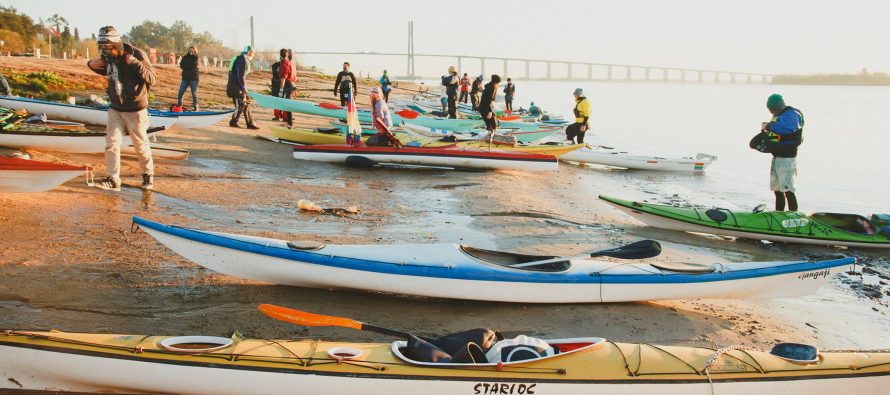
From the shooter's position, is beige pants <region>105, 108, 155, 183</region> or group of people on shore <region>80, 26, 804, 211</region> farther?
beige pants <region>105, 108, 155, 183</region>

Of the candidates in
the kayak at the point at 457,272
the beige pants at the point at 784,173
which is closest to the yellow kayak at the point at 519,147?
the beige pants at the point at 784,173

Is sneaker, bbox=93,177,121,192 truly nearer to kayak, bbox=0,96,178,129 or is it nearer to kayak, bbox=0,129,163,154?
kayak, bbox=0,129,163,154

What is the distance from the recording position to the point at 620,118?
123ft

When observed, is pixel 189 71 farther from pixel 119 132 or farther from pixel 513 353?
pixel 513 353

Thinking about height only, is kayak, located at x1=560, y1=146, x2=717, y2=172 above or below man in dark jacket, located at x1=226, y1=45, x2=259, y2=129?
below

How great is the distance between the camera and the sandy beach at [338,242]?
15.2ft

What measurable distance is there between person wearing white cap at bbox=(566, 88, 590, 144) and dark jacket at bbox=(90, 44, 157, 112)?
31.1ft

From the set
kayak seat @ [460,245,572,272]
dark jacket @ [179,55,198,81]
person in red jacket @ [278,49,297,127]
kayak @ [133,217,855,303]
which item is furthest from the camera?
person in red jacket @ [278,49,297,127]

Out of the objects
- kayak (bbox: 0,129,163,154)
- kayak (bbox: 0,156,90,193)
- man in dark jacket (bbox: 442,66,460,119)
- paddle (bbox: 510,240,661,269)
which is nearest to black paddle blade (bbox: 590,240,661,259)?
paddle (bbox: 510,240,661,269)

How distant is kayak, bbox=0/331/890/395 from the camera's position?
3.35 metres

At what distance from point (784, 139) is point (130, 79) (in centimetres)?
742

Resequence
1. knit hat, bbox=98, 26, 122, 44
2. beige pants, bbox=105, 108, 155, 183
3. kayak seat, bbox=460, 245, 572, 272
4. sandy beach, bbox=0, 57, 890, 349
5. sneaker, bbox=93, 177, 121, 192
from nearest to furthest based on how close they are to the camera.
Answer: sandy beach, bbox=0, 57, 890, 349, kayak seat, bbox=460, 245, 572, 272, knit hat, bbox=98, 26, 122, 44, beige pants, bbox=105, 108, 155, 183, sneaker, bbox=93, 177, 121, 192

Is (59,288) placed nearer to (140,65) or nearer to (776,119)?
(140,65)

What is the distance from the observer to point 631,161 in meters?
14.5
